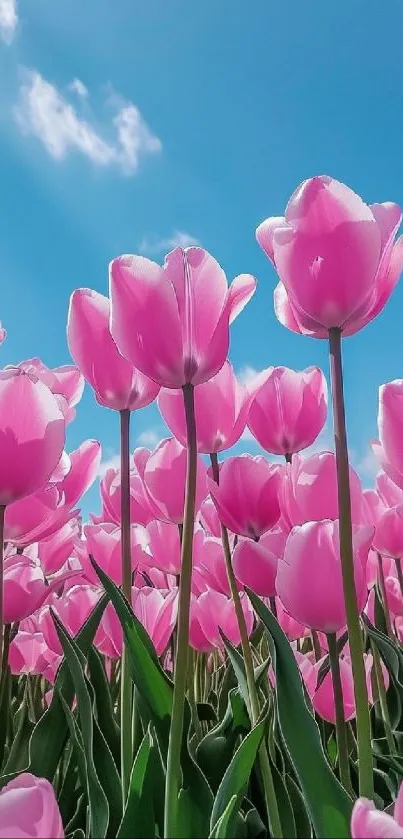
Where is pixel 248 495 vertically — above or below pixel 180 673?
above

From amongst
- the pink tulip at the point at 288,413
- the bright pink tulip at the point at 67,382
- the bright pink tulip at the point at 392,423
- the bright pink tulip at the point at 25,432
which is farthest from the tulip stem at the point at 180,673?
the bright pink tulip at the point at 67,382

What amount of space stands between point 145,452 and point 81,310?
2.37 ft

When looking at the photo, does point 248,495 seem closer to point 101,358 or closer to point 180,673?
point 101,358

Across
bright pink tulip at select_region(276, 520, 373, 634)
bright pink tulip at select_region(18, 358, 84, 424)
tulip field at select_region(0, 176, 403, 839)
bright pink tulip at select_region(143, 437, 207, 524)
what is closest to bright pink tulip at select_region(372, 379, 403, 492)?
tulip field at select_region(0, 176, 403, 839)

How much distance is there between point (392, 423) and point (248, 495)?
0.24 meters

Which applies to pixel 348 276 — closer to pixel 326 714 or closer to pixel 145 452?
pixel 326 714

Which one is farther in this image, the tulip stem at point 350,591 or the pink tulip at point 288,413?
the pink tulip at point 288,413

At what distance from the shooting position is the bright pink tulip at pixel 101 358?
1022mm

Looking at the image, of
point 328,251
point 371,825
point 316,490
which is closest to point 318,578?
point 316,490

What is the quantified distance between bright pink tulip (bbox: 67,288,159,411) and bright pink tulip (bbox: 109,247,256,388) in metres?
0.19

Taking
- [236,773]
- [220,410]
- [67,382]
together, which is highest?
[67,382]

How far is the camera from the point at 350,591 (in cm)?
69

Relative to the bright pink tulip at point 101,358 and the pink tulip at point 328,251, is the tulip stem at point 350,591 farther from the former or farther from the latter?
the bright pink tulip at point 101,358

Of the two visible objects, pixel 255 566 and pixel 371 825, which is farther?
pixel 255 566
